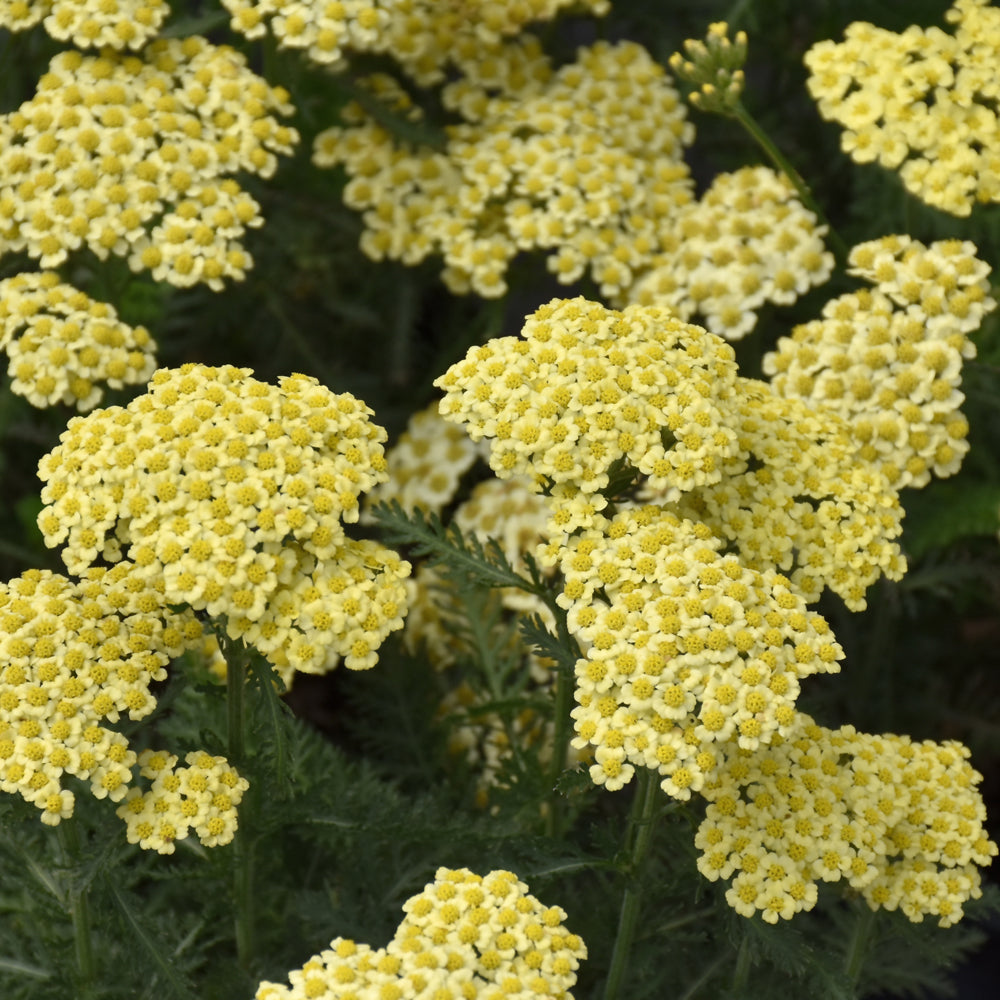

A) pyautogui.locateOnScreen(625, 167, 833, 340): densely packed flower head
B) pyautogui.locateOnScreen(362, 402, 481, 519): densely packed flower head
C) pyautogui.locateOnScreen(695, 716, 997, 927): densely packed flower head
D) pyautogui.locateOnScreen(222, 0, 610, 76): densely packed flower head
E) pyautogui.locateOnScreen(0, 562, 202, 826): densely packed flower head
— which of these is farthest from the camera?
pyautogui.locateOnScreen(362, 402, 481, 519): densely packed flower head

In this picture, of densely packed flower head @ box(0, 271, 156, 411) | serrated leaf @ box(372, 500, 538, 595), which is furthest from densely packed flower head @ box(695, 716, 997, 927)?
densely packed flower head @ box(0, 271, 156, 411)

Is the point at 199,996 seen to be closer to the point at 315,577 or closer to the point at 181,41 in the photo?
the point at 315,577

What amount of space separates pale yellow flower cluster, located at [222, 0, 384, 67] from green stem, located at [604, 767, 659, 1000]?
4.55ft

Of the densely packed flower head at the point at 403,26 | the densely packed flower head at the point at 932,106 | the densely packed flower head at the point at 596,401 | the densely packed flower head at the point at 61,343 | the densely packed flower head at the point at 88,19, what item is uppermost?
the densely packed flower head at the point at 932,106

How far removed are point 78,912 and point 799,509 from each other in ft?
3.72

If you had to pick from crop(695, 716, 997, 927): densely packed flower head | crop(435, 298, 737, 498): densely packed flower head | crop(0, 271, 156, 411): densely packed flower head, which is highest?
crop(435, 298, 737, 498): densely packed flower head

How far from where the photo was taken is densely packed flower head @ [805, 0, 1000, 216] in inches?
95.7

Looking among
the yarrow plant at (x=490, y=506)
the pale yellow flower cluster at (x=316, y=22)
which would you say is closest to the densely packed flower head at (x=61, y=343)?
the yarrow plant at (x=490, y=506)

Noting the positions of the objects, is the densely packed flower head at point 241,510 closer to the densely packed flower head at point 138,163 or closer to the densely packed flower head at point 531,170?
the densely packed flower head at point 138,163

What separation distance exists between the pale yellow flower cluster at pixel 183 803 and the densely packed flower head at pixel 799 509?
73 cm

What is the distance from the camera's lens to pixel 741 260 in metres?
2.63

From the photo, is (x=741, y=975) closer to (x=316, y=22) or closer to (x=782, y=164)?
(x=782, y=164)

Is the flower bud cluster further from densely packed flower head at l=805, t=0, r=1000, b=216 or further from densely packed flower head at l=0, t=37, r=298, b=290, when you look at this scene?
densely packed flower head at l=0, t=37, r=298, b=290

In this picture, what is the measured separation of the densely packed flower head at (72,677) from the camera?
1702mm
